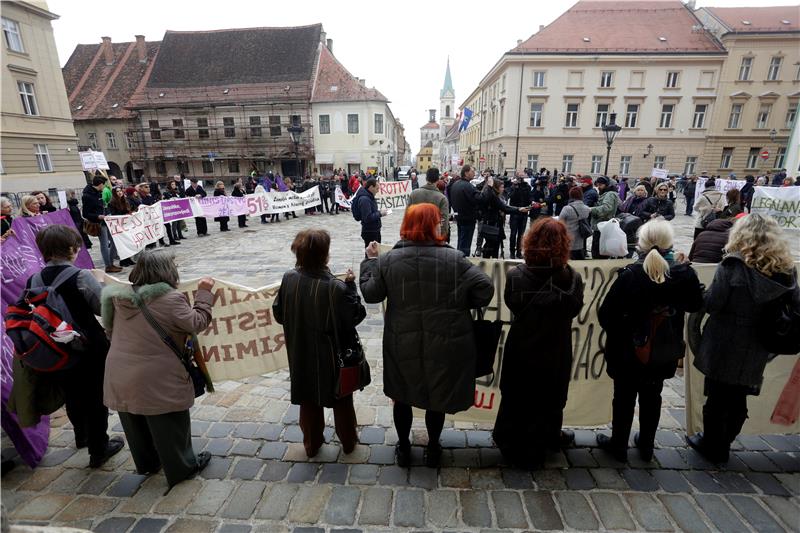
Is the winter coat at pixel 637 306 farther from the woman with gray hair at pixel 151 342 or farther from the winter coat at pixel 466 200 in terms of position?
the winter coat at pixel 466 200

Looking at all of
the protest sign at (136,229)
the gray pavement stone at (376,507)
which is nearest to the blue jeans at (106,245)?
the protest sign at (136,229)

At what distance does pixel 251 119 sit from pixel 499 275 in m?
42.2

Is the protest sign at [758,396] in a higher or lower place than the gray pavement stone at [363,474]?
higher

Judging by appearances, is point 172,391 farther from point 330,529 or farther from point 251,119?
point 251,119

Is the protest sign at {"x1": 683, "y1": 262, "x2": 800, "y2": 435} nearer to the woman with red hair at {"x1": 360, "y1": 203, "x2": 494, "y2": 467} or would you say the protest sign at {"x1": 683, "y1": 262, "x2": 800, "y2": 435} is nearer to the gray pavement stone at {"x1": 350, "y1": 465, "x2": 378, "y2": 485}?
the woman with red hair at {"x1": 360, "y1": 203, "x2": 494, "y2": 467}

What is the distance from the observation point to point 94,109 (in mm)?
41938

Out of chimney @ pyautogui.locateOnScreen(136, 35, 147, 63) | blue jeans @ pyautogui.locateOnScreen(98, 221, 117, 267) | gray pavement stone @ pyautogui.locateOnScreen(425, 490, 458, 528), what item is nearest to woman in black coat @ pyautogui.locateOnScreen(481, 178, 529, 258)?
gray pavement stone @ pyautogui.locateOnScreen(425, 490, 458, 528)

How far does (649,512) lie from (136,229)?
11.4m

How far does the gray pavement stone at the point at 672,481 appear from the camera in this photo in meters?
2.93

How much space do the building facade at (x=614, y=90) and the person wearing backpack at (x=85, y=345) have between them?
144ft

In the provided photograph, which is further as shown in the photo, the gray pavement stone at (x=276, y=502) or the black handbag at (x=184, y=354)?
the gray pavement stone at (x=276, y=502)

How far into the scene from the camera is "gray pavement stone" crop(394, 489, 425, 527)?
2.69m

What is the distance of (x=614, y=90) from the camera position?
40.2 m

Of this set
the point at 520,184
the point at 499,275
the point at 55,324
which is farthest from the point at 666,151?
the point at 55,324
